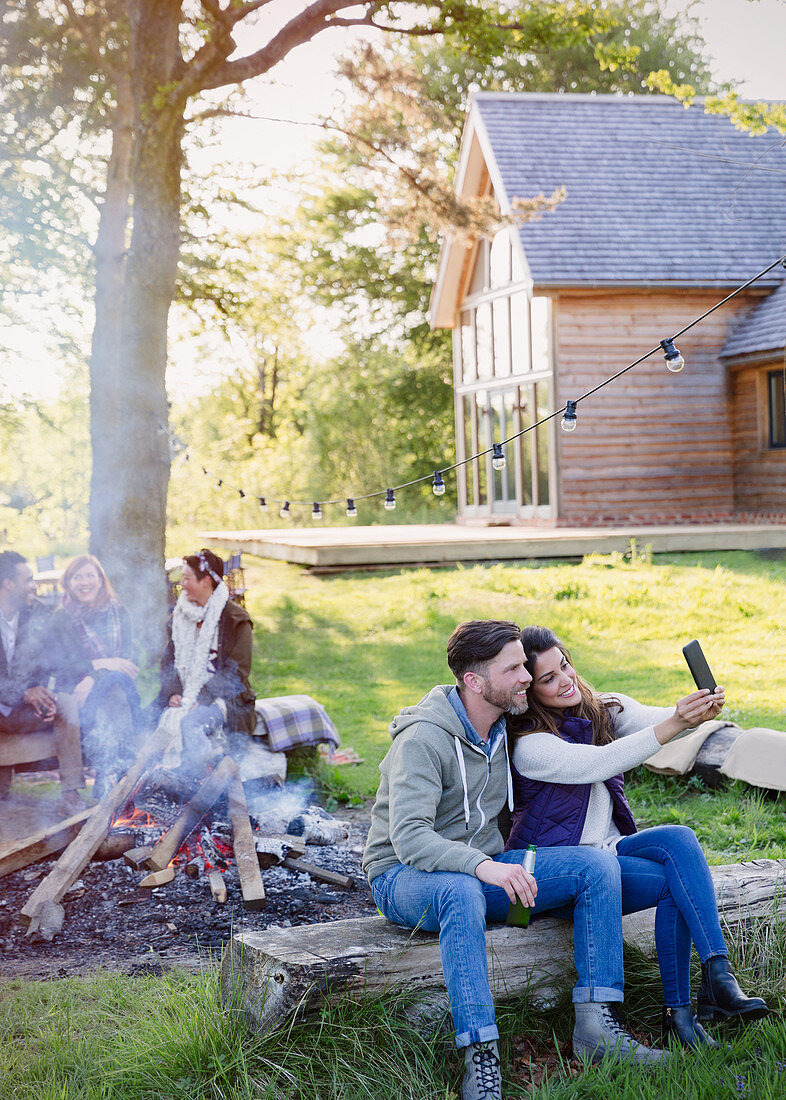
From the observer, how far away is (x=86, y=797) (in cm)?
604

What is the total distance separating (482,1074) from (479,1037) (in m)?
0.09

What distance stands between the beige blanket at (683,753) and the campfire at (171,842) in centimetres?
181

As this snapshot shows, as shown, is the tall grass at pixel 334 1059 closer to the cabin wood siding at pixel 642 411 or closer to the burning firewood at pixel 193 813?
the burning firewood at pixel 193 813

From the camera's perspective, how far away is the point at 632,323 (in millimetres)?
17422

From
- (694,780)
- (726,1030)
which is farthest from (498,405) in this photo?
(726,1030)

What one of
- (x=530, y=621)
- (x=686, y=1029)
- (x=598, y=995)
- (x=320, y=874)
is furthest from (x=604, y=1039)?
(x=530, y=621)

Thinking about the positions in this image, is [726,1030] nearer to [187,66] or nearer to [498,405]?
[187,66]

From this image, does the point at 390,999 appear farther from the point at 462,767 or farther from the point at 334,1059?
the point at 462,767

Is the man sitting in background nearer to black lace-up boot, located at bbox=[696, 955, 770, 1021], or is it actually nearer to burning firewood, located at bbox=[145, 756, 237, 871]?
burning firewood, located at bbox=[145, 756, 237, 871]

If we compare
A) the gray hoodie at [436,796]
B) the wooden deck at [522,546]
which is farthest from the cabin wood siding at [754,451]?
the gray hoodie at [436,796]

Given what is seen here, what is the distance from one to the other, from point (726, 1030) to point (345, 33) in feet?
31.3

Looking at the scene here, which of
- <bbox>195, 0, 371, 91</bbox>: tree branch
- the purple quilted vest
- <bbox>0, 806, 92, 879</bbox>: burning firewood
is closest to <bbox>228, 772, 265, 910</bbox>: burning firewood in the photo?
<bbox>0, 806, 92, 879</bbox>: burning firewood

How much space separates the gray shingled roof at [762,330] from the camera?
16.3 metres

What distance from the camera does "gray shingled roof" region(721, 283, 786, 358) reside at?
16.3 m
